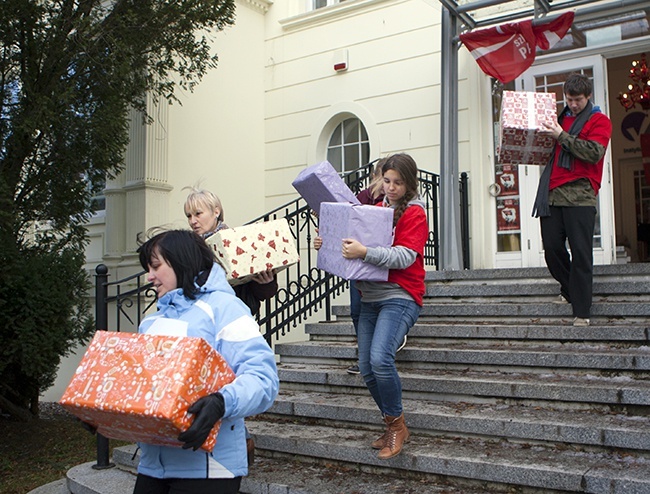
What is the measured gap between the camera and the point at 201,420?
1.98 m

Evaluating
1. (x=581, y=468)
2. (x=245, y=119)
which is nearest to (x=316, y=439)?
(x=581, y=468)

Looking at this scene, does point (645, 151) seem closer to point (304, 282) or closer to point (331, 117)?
point (331, 117)

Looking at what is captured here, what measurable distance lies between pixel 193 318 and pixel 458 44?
6352 mm

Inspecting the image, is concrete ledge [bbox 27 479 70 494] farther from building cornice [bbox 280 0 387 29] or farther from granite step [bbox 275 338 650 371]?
building cornice [bbox 280 0 387 29]

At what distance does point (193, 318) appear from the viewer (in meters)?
2.30

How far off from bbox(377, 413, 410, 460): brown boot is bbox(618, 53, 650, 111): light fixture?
7.89 m

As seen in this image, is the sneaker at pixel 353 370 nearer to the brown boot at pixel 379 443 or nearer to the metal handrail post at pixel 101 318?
the brown boot at pixel 379 443

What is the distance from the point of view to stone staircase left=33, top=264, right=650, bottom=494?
372cm

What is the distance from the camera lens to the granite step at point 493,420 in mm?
3781

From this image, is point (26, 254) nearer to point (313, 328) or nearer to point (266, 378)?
point (313, 328)

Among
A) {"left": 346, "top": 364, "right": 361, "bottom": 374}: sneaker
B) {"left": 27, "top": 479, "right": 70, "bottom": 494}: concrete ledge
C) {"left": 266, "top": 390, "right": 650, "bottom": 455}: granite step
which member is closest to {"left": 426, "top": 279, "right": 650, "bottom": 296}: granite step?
{"left": 346, "top": 364, "right": 361, "bottom": 374}: sneaker

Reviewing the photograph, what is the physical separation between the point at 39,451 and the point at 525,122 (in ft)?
18.2

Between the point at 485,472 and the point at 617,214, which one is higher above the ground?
the point at 617,214

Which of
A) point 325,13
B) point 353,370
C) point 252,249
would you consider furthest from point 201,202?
point 325,13
